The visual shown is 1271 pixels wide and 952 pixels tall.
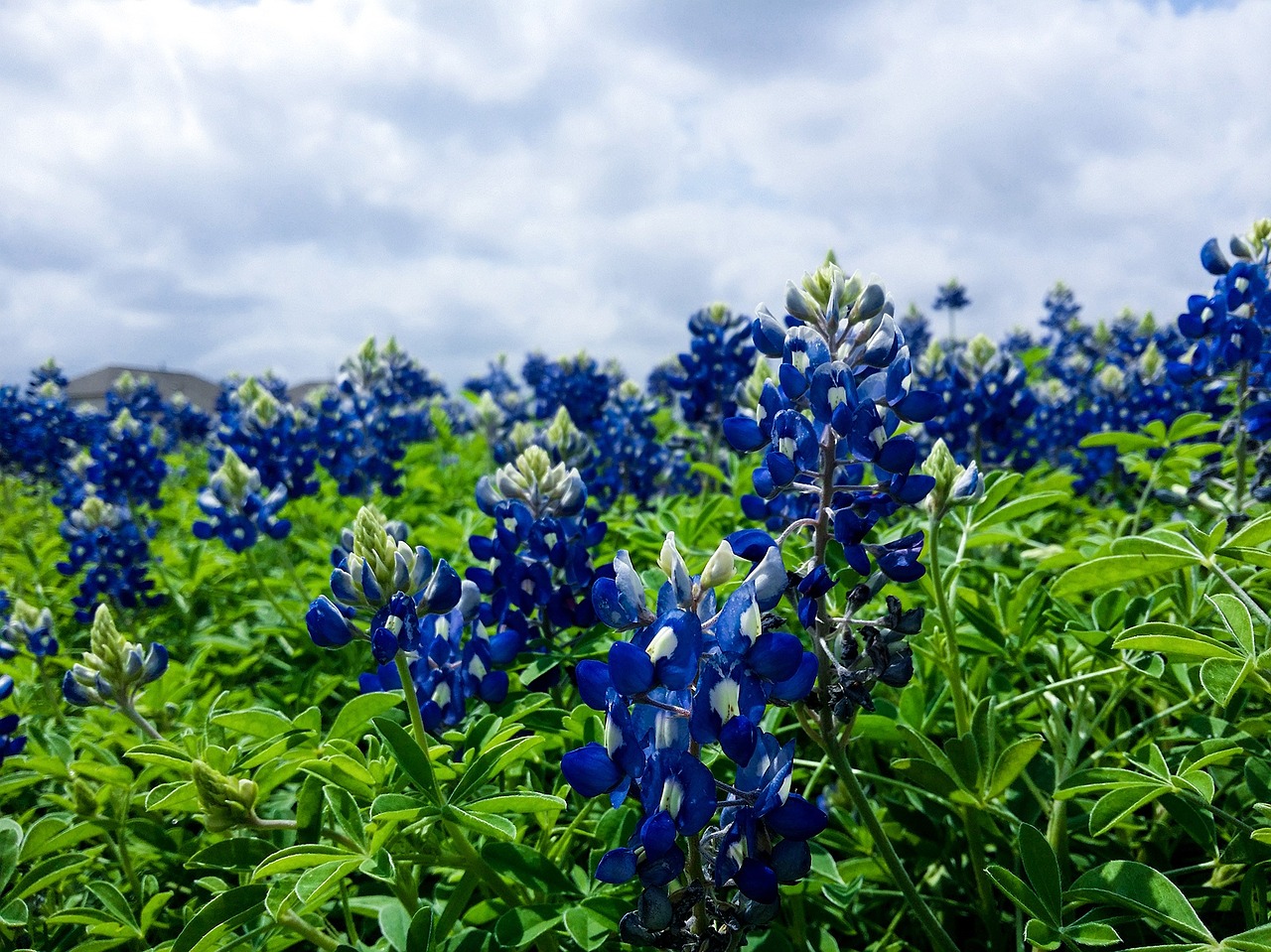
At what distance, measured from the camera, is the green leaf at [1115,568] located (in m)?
1.87

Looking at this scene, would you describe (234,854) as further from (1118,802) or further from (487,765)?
(1118,802)

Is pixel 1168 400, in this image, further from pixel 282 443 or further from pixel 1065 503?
pixel 282 443

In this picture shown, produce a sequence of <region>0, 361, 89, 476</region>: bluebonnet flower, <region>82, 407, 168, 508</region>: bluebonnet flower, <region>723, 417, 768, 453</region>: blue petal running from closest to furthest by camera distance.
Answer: <region>723, 417, 768, 453</region>: blue petal, <region>82, 407, 168, 508</region>: bluebonnet flower, <region>0, 361, 89, 476</region>: bluebonnet flower

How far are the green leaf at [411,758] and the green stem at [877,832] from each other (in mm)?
713

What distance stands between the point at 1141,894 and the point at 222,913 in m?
1.67

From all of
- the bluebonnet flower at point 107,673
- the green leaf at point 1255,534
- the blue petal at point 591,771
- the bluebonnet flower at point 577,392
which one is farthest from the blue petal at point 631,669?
the bluebonnet flower at point 577,392

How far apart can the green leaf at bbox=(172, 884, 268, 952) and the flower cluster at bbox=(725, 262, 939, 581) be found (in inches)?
48.8

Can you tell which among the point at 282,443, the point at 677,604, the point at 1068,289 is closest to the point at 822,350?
the point at 677,604

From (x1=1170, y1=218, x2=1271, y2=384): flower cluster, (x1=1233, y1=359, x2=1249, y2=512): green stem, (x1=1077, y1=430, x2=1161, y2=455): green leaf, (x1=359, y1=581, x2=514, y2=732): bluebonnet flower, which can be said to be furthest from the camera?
(x1=1077, y1=430, x2=1161, y2=455): green leaf

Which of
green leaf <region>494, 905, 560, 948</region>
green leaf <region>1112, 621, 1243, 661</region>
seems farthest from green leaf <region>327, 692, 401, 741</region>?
green leaf <region>1112, 621, 1243, 661</region>

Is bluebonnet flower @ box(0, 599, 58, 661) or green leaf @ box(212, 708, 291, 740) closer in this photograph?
green leaf @ box(212, 708, 291, 740)

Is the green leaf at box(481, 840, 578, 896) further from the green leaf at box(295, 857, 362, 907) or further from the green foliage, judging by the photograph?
the green leaf at box(295, 857, 362, 907)

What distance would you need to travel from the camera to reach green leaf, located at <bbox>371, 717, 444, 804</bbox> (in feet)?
4.89

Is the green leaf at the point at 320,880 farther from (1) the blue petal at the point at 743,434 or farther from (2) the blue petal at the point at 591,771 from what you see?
(1) the blue petal at the point at 743,434
